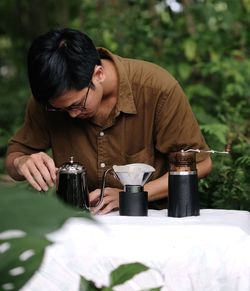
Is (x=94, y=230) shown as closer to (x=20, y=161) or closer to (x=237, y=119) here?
(x=20, y=161)

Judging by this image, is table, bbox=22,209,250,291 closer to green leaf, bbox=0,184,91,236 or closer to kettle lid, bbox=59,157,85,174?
kettle lid, bbox=59,157,85,174

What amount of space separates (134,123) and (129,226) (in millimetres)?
785

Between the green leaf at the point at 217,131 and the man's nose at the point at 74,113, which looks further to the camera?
the green leaf at the point at 217,131

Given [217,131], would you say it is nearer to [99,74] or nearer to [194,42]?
[99,74]

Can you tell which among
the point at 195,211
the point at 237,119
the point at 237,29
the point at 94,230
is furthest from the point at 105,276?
the point at 237,29

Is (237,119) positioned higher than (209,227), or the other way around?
(209,227)

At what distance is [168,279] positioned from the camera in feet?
6.86

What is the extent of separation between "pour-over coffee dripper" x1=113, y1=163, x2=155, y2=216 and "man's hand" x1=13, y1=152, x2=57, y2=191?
0.25 m

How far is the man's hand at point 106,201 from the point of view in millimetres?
2635

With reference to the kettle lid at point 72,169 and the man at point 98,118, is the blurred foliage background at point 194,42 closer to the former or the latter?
the man at point 98,118

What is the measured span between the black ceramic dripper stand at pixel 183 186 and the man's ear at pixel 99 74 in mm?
470

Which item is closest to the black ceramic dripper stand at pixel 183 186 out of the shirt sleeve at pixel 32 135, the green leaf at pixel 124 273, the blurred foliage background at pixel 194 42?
the shirt sleeve at pixel 32 135

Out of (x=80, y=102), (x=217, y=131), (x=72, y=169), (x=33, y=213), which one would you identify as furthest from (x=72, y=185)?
(x=33, y=213)

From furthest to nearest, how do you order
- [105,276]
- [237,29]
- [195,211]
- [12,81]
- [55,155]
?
[12,81]
[237,29]
[55,155]
[195,211]
[105,276]
